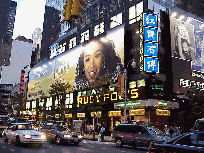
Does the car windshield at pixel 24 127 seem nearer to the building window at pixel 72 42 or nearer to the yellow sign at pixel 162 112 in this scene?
the yellow sign at pixel 162 112

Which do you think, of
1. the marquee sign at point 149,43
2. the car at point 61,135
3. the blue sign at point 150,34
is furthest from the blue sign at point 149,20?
the car at point 61,135

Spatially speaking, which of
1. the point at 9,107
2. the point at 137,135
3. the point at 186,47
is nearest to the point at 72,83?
the point at 186,47

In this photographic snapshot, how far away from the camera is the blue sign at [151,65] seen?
115 feet

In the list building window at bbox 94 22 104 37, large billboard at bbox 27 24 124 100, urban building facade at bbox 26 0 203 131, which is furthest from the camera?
building window at bbox 94 22 104 37

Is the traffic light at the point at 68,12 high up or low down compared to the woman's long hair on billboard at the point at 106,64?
down

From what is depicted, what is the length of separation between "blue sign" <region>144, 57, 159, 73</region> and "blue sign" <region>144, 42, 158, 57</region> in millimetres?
794

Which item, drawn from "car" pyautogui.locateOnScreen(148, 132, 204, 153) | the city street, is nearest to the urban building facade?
the city street

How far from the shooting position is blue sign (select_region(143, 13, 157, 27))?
3684cm

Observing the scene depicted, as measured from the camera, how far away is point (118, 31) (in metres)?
41.9

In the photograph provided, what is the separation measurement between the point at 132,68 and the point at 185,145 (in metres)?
31.8

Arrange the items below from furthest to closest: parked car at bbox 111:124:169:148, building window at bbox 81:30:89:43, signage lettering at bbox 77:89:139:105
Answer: building window at bbox 81:30:89:43
signage lettering at bbox 77:89:139:105
parked car at bbox 111:124:169:148

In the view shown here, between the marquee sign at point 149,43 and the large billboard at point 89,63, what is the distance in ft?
15.8

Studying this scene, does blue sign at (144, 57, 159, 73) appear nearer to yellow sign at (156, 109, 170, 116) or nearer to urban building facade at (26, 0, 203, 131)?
urban building facade at (26, 0, 203, 131)

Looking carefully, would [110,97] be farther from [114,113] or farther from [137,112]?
[137,112]
